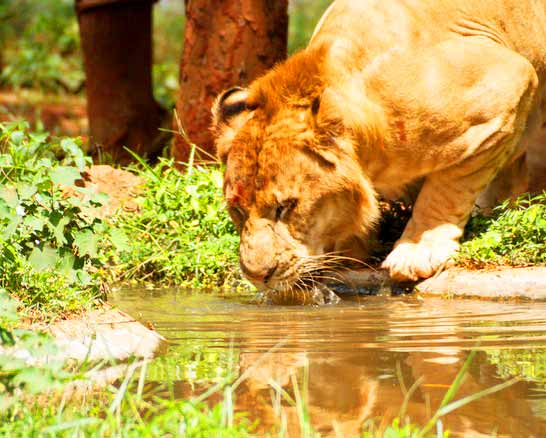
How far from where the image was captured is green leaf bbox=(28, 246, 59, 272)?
4.94m

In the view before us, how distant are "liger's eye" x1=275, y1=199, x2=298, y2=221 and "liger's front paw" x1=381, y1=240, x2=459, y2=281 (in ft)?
2.49

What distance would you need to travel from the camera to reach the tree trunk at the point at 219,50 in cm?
806

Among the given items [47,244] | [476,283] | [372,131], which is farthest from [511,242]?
[47,244]

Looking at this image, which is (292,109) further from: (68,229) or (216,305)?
(68,229)

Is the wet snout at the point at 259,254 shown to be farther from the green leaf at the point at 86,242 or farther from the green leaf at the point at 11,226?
the green leaf at the point at 11,226

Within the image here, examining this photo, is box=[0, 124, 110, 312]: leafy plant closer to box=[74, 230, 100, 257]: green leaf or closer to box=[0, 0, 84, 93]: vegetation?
box=[74, 230, 100, 257]: green leaf

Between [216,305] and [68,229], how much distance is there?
4.17 ft

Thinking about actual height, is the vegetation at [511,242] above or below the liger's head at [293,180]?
below

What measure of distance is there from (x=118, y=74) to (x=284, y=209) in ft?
13.5

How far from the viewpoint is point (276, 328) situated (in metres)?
5.27

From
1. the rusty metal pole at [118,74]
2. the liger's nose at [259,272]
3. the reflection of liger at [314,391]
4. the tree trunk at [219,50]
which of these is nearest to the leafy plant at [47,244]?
the reflection of liger at [314,391]

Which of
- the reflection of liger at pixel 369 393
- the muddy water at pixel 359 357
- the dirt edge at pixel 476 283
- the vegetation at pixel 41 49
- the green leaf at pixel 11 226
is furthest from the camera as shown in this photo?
the vegetation at pixel 41 49

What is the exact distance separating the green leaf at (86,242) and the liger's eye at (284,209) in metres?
1.30

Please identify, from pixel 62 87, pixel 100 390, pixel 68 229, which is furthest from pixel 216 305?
pixel 62 87
